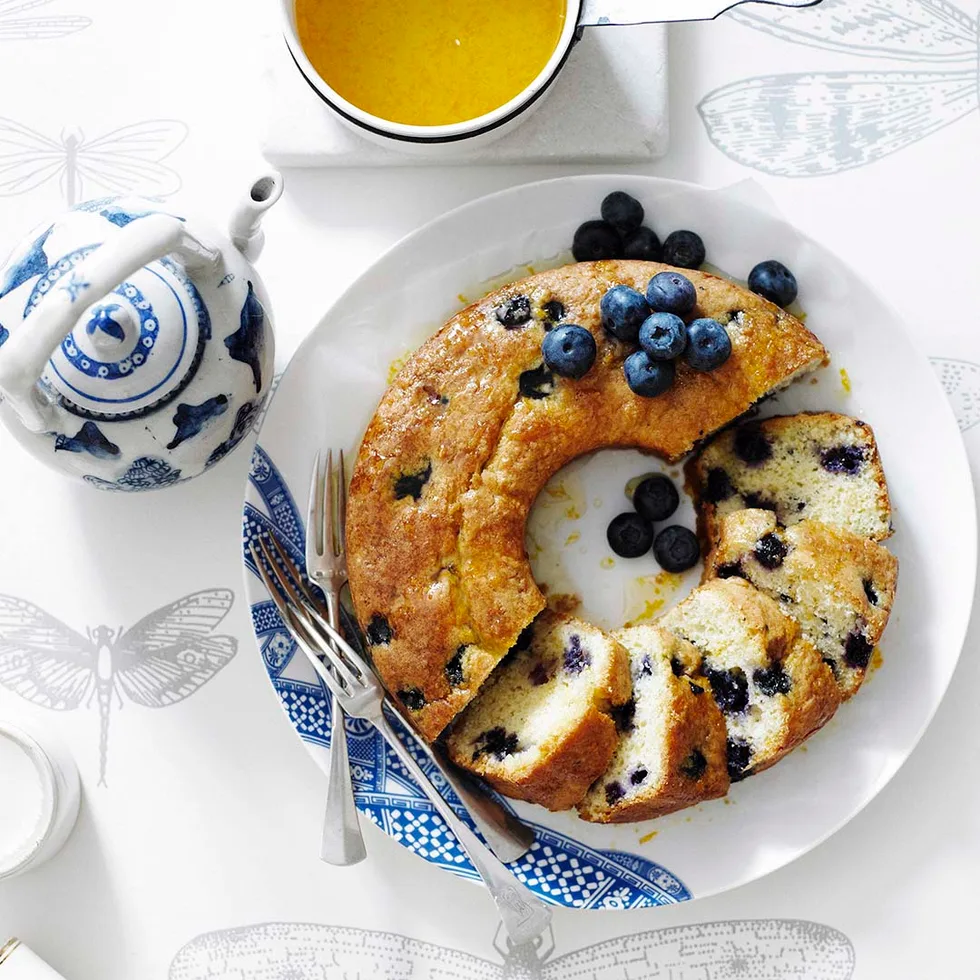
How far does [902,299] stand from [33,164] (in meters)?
1.90

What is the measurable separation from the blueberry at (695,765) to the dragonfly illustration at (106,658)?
3.24ft

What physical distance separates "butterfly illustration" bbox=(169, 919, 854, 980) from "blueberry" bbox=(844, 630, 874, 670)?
64 cm

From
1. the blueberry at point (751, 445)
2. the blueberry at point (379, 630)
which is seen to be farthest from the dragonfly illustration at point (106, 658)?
the blueberry at point (751, 445)

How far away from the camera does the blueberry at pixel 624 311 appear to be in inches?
79.7

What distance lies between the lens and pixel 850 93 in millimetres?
2346

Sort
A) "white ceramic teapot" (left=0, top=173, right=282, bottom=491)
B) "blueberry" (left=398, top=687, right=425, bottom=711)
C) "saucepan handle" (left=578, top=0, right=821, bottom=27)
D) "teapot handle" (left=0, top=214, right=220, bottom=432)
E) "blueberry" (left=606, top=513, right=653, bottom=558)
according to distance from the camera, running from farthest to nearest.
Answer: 1. "blueberry" (left=606, top=513, right=653, bottom=558)
2. "blueberry" (left=398, top=687, right=425, bottom=711)
3. "saucepan handle" (left=578, top=0, right=821, bottom=27)
4. "white ceramic teapot" (left=0, top=173, right=282, bottom=491)
5. "teapot handle" (left=0, top=214, right=220, bottom=432)

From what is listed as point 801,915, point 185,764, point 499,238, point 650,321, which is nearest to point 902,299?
point 650,321

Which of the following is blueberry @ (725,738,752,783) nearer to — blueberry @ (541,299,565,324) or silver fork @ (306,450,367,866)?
silver fork @ (306,450,367,866)

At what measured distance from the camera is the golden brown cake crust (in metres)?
2.07

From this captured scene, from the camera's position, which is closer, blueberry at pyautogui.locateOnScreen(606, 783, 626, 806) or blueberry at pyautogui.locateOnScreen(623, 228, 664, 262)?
blueberry at pyautogui.locateOnScreen(606, 783, 626, 806)

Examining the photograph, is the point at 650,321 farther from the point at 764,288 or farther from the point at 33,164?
the point at 33,164

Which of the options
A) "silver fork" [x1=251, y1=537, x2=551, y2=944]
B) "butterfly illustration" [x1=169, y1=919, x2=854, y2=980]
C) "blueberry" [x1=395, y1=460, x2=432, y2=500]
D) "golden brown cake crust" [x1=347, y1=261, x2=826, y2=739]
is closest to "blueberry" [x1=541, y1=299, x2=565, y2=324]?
"golden brown cake crust" [x1=347, y1=261, x2=826, y2=739]

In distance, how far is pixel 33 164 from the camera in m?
2.37

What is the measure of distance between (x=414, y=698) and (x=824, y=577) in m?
0.81
